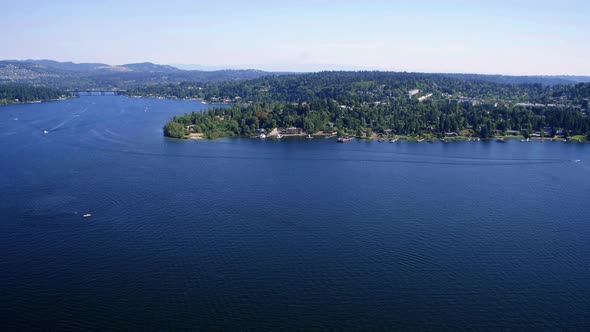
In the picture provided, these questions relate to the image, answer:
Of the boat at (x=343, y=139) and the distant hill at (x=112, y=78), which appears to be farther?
the distant hill at (x=112, y=78)

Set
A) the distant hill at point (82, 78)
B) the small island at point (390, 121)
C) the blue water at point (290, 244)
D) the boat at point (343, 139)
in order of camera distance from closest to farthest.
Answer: the blue water at point (290, 244) < the boat at point (343, 139) < the small island at point (390, 121) < the distant hill at point (82, 78)

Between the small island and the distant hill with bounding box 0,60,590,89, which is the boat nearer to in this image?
the small island

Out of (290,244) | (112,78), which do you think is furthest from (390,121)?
(112,78)

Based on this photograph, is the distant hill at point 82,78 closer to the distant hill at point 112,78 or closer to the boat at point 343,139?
the distant hill at point 112,78

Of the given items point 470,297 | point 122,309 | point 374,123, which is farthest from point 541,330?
point 374,123

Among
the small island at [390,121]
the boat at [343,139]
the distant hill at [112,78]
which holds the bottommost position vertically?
the boat at [343,139]

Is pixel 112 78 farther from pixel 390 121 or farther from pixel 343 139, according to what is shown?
pixel 343 139

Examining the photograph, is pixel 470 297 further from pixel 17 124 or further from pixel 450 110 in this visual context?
pixel 17 124

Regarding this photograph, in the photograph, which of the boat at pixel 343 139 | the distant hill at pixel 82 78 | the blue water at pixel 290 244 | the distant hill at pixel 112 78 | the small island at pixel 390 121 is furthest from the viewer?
the distant hill at pixel 112 78

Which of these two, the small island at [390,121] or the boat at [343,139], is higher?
the small island at [390,121]

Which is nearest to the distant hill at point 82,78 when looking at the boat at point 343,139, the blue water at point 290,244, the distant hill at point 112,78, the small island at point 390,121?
the distant hill at point 112,78
